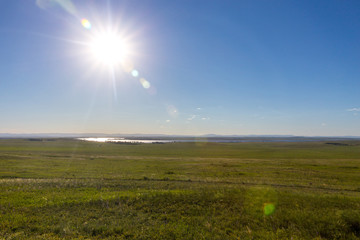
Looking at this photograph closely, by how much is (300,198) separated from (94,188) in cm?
1967

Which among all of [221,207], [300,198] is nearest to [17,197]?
[221,207]

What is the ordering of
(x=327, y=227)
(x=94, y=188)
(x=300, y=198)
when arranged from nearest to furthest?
1. (x=327, y=227)
2. (x=300, y=198)
3. (x=94, y=188)

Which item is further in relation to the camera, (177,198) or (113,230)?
(177,198)

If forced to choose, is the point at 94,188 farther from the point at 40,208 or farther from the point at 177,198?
the point at 177,198

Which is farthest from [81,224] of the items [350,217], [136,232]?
[350,217]

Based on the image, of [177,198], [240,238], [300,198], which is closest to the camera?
[240,238]

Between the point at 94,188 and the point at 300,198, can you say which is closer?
the point at 300,198

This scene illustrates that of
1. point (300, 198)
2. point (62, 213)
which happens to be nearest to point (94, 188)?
point (62, 213)

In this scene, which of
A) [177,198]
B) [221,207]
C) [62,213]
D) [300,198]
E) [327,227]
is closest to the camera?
[327,227]

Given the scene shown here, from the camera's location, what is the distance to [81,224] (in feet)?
38.0

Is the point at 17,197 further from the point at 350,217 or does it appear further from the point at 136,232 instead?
the point at 350,217

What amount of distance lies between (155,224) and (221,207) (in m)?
5.36

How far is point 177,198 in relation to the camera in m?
16.0

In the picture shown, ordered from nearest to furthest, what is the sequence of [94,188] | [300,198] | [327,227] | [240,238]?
[240,238] < [327,227] < [300,198] < [94,188]
